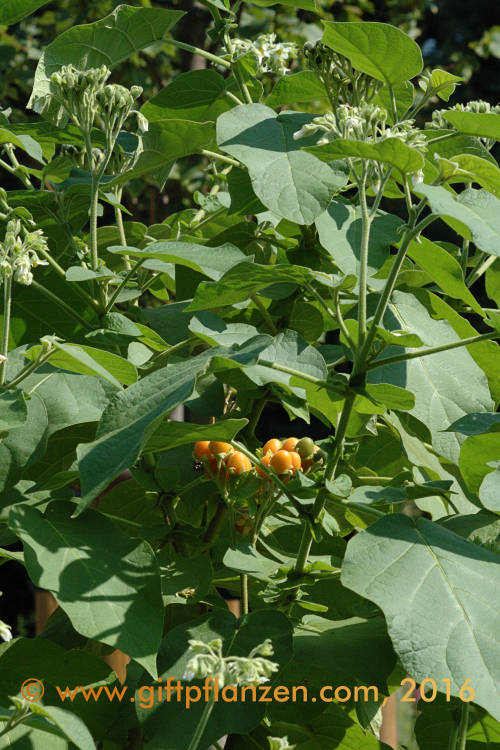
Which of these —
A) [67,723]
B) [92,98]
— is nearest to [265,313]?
[92,98]

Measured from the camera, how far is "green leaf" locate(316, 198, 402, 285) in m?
0.86

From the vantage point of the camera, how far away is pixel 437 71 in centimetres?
92

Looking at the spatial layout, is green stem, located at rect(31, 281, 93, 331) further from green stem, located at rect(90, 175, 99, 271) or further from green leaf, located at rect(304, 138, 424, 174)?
green leaf, located at rect(304, 138, 424, 174)

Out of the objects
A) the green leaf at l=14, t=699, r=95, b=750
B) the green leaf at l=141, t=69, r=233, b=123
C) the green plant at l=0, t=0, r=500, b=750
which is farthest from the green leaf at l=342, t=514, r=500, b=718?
the green leaf at l=141, t=69, r=233, b=123

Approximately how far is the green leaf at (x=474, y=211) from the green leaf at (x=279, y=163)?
0.12 m

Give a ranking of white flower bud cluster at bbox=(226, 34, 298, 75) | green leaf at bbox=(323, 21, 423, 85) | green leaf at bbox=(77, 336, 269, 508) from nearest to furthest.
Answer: green leaf at bbox=(77, 336, 269, 508)
green leaf at bbox=(323, 21, 423, 85)
white flower bud cluster at bbox=(226, 34, 298, 75)

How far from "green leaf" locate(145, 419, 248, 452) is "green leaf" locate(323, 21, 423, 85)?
0.38m

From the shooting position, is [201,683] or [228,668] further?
[201,683]

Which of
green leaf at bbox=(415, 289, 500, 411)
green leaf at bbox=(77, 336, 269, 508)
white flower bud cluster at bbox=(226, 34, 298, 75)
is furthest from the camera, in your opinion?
white flower bud cluster at bbox=(226, 34, 298, 75)

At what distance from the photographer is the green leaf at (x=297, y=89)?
0.98 meters

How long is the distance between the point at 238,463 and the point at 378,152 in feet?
1.08

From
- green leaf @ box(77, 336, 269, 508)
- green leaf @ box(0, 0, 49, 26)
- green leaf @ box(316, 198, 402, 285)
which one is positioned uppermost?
green leaf @ box(0, 0, 49, 26)

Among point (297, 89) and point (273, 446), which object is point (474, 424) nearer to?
point (273, 446)

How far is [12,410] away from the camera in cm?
72
